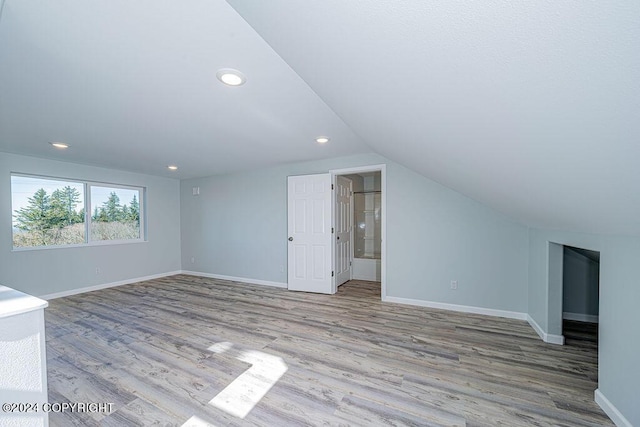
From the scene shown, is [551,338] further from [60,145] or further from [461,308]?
[60,145]

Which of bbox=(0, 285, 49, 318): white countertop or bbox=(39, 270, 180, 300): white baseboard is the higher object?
bbox=(0, 285, 49, 318): white countertop

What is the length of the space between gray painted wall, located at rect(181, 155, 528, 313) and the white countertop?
11.5 feet

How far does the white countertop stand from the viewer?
951 mm

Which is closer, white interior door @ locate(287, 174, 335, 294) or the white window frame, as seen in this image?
the white window frame

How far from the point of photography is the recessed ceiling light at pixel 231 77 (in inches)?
68.1

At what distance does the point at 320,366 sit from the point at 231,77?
7.77 ft

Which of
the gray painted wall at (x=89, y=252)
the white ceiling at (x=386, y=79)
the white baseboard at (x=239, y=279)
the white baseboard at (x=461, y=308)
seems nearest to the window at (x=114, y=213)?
the gray painted wall at (x=89, y=252)

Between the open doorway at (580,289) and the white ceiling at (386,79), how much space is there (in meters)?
1.51

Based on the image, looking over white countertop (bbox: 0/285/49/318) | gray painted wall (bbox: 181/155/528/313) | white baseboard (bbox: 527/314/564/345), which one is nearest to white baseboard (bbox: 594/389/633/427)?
white baseboard (bbox: 527/314/564/345)

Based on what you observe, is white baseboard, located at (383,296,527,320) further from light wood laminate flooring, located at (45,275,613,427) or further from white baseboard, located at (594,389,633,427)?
white baseboard, located at (594,389,633,427)

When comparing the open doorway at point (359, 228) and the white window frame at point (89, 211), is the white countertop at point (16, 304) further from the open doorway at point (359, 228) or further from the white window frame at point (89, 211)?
the white window frame at point (89, 211)

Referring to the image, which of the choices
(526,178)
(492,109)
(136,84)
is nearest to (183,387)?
(136,84)

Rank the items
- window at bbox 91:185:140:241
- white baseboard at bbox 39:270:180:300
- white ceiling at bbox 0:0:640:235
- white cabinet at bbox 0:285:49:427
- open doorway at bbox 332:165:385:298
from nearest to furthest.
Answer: white ceiling at bbox 0:0:640:235
white cabinet at bbox 0:285:49:427
white baseboard at bbox 39:270:180:300
open doorway at bbox 332:165:385:298
window at bbox 91:185:140:241

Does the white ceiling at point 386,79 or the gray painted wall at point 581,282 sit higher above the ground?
the white ceiling at point 386,79
